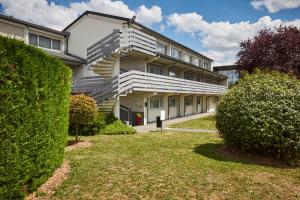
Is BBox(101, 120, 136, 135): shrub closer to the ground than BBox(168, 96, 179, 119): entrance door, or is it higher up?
closer to the ground

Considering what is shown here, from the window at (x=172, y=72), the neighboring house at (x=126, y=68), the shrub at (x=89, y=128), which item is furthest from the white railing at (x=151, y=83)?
the shrub at (x=89, y=128)

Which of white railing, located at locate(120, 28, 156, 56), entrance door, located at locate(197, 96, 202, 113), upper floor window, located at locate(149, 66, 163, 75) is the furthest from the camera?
entrance door, located at locate(197, 96, 202, 113)

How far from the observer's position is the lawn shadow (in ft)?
33.4

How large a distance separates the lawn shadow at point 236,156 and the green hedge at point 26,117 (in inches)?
255

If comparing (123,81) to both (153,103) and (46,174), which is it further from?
(46,174)

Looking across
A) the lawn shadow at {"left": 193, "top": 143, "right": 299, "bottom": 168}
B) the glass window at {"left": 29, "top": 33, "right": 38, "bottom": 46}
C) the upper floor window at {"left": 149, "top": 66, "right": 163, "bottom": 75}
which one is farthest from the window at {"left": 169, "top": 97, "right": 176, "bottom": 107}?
the lawn shadow at {"left": 193, "top": 143, "right": 299, "bottom": 168}

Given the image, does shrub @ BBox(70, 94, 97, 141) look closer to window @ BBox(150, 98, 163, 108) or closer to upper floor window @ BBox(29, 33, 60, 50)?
upper floor window @ BBox(29, 33, 60, 50)

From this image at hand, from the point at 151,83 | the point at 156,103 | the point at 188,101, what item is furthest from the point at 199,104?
the point at 151,83

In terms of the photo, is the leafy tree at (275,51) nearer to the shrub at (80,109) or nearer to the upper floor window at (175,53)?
the upper floor window at (175,53)

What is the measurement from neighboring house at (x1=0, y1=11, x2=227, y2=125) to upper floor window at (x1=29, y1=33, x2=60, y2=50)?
673 mm

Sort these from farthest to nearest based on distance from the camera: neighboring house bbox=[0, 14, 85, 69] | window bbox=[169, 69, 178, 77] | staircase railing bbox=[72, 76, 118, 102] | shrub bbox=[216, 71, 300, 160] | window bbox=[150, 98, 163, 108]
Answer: window bbox=[169, 69, 178, 77], window bbox=[150, 98, 163, 108], neighboring house bbox=[0, 14, 85, 69], staircase railing bbox=[72, 76, 118, 102], shrub bbox=[216, 71, 300, 160]

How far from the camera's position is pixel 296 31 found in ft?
91.6

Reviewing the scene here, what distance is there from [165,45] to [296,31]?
14.2 m

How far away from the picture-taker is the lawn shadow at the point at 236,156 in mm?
10188
